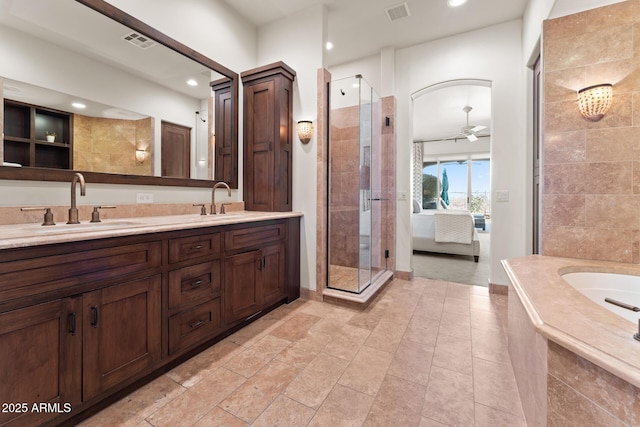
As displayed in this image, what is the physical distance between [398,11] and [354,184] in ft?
6.26

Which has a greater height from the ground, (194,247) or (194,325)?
(194,247)

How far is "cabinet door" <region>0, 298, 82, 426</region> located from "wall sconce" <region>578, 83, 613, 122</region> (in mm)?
3428

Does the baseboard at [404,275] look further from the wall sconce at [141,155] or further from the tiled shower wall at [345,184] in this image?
the wall sconce at [141,155]

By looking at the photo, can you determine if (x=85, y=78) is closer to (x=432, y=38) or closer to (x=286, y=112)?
(x=286, y=112)

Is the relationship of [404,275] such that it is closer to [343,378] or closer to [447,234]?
[447,234]

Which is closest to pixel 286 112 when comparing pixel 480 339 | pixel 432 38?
pixel 432 38

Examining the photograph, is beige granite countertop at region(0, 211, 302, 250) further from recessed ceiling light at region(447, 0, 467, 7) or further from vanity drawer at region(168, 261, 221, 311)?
recessed ceiling light at region(447, 0, 467, 7)

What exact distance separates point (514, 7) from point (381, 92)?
1.57 metres

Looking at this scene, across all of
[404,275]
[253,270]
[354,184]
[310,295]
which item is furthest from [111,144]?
[404,275]

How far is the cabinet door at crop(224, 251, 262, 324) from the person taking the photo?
202cm

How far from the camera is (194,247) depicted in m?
1.75

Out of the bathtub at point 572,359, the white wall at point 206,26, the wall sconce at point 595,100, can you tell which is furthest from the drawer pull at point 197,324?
the wall sconce at point 595,100

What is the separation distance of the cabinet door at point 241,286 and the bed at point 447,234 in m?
3.58

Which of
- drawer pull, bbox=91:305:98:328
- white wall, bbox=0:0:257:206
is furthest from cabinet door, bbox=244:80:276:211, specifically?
drawer pull, bbox=91:305:98:328
